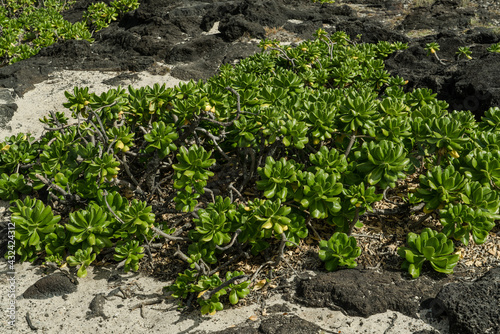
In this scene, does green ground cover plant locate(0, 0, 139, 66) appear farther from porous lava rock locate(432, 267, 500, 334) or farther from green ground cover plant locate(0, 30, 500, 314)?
porous lava rock locate(432, 267, 500, 334)

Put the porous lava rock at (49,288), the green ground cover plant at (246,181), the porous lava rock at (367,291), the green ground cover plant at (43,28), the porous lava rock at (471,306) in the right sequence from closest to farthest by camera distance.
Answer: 1. the porous lava rock at (471,306)
2. the porous lava rock at (367,291)
3. the green ground cover plant at (246,181)
4. the porous lava rock at (49,288)
5. the green ground cover plant at (43,28)

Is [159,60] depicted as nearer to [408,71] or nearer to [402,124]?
[408,71]

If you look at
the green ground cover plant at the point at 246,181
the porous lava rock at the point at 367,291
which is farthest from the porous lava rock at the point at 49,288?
the porous lava rock at the point at 367,291

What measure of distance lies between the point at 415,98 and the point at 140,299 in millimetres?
2720

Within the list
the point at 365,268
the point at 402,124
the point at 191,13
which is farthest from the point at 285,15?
the point at 365,268

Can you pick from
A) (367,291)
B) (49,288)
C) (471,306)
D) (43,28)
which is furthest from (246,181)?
(43,28)

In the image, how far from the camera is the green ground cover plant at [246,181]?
2.67 meters

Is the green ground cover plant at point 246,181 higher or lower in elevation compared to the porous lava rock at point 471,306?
higher

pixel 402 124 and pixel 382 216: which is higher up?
pixel 402 124

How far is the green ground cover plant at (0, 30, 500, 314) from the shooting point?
267 centimetres

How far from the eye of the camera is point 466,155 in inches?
114

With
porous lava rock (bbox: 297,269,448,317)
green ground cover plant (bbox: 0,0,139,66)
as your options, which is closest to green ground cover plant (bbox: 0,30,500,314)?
porous lava rock (bbox: 297,269,448,317)

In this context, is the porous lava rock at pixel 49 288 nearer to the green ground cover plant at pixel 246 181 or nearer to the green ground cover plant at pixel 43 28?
the green ground cover plant at pixel 246 181

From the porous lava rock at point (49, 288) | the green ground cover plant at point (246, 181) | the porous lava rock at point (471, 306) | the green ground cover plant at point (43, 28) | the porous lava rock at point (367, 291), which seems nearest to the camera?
the porous lava rock at point (471, 306)
